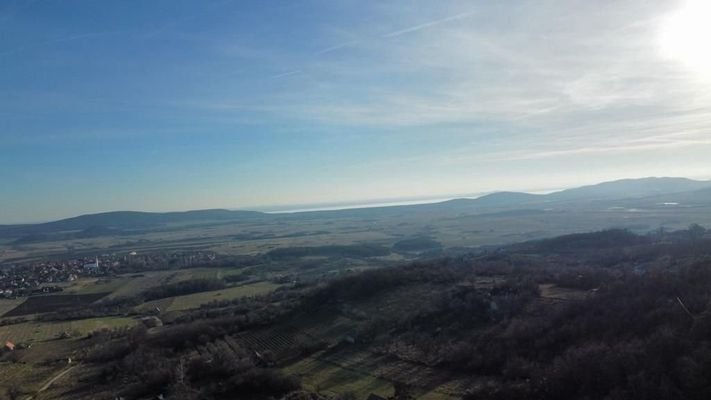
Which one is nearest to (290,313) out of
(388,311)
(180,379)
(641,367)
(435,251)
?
(388,311)

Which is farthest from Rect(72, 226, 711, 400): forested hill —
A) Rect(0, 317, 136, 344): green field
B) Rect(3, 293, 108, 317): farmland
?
Rect(3, 293, 108, 317): farmland

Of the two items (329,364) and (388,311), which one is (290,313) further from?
(329,364)

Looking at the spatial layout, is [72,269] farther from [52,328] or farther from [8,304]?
[52,328]

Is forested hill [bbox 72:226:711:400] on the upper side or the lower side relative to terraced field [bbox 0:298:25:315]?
upper

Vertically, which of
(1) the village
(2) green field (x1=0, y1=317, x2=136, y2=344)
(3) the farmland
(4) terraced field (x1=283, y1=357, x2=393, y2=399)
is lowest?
(2) green field (x1=0, y1=317, x2=136, y2=344)

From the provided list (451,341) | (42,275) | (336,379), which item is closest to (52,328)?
(336,379)

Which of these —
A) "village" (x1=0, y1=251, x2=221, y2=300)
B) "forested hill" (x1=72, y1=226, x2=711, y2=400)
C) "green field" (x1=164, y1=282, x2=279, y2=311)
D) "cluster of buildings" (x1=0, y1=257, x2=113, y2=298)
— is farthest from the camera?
"village" (x1=0, y1=251, x2=221, y2=300)

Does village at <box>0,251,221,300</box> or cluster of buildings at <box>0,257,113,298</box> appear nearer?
cluster of buildings at <box>0,257,113,298</box>

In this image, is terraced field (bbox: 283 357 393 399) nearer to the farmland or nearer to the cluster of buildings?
the farmland

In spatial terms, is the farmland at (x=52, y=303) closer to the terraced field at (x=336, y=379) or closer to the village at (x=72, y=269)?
A: the village at (x=72, y=269)
